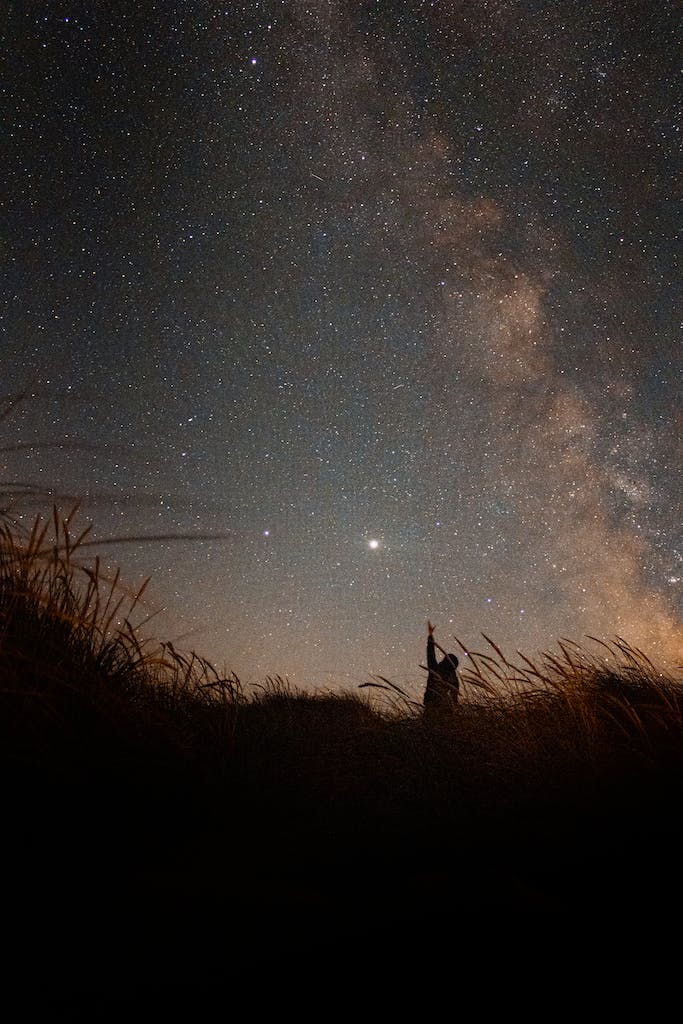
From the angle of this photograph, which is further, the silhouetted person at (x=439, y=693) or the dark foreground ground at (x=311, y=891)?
the silhouetted person at (x=439, y=693)

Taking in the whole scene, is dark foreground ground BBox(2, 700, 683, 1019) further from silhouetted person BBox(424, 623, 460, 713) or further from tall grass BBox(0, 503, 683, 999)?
silhouetted person BBox(424, 623, 460, 713)

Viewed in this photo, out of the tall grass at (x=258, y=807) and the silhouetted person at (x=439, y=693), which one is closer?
the tall grass at (x=258, y=807)

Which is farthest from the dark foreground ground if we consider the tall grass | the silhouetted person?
the silhouetted person

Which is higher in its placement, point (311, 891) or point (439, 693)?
point (439, 693)

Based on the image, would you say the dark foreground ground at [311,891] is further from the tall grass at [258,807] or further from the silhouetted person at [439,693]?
the silhouetted person at [439,693]

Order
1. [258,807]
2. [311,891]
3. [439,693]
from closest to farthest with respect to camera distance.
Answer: [311,891] → [258,807] → [439,693]

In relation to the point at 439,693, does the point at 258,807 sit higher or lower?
lower

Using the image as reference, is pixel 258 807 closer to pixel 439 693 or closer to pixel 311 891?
pixel 311 891

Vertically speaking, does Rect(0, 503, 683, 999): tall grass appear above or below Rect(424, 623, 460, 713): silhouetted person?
below

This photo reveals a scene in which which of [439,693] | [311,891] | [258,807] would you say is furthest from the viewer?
[439,693]

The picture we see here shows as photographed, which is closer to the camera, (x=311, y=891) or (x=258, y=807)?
(x=311, y=891)

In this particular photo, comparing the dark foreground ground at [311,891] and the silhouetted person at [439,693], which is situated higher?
the silhouetted person at [439,693]

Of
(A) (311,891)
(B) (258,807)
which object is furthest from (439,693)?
(A) (311,891)

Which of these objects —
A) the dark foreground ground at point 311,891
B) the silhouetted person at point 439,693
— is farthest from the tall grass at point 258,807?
the silhouetted person at point 439,693
